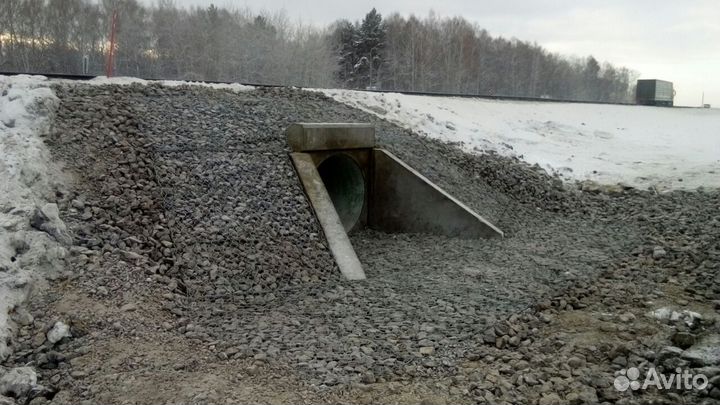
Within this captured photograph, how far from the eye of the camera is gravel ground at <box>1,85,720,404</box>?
4359 mm

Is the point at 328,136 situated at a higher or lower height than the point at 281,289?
higher

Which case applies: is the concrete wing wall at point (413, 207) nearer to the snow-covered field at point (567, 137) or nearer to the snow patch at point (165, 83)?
the snow patch at point (165, 83)

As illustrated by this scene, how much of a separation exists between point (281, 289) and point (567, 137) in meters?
14.4

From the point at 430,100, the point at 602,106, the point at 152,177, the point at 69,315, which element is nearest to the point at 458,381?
the point at 69,315

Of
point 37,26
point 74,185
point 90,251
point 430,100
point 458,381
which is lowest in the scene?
point 458,381

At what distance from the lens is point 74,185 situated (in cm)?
634

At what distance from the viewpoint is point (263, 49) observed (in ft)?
94.7

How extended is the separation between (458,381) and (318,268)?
2940 mm

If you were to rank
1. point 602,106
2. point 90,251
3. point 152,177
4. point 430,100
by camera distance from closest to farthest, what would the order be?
point 90,251 → point 152,177 → point 430,100 → point 602,106

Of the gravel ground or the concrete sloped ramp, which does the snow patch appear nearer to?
the gravel ground

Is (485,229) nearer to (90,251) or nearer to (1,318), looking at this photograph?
(90,251)

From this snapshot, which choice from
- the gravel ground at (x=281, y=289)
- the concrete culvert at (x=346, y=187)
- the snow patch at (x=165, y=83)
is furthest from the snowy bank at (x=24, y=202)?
the concrete culvert at (x=346, y=187)

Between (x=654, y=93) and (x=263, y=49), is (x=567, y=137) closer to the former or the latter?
(x=263, y=49)

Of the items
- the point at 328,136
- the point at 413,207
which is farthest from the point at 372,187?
the point at 328,136
